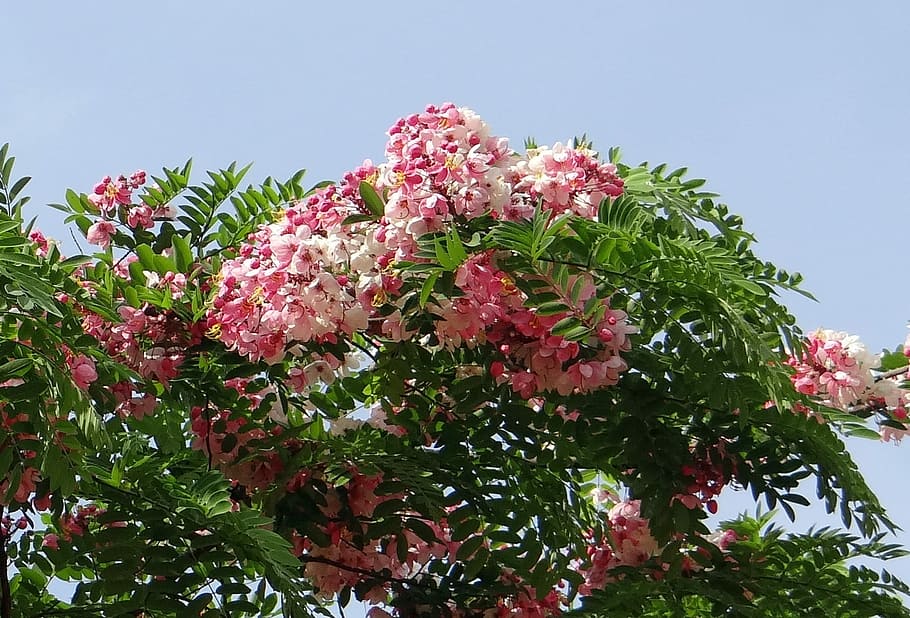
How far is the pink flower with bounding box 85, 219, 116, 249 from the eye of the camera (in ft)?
14.1

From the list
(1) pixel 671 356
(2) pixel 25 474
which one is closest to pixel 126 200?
(2) pixel 25 474

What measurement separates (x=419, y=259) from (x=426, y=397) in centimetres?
80

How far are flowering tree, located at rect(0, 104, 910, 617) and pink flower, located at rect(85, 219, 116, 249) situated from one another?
10mm

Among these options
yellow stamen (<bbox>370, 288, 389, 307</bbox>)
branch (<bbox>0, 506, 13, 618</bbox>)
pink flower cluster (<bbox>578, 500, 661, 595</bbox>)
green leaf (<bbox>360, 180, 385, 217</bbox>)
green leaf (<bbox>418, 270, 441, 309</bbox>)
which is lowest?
branch (<bbox>0, 506, 13, 618</bbox>)

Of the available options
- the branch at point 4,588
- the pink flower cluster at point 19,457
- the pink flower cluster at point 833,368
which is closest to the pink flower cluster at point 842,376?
the pink flower cluster at point 833,368

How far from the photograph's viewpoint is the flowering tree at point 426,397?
10.1 ft

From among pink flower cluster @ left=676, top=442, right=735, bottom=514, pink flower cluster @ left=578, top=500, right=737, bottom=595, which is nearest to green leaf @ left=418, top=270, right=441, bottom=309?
pink flower cluster @ left=676, top=442, right=735, bottom=514

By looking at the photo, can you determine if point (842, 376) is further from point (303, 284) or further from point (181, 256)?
point (181, 256)

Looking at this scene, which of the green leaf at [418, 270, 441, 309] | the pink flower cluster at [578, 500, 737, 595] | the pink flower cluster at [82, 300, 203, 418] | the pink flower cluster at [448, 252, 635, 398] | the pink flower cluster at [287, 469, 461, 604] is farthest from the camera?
the pink flower cluster at [578, 500, 737, 595]

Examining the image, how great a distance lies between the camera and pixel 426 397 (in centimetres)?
Result: 382

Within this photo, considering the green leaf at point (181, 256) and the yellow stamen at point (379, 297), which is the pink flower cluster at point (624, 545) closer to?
the yellow stamen at point (379, 297)

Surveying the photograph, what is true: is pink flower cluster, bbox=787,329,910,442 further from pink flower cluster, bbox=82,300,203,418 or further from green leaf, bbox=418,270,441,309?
pink flower cluster, bbox=82,300,203,418

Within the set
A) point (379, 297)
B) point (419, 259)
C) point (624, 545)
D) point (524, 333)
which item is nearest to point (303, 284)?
point (379, 297)

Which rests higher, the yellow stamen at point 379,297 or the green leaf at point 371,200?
the green leaf at point 371,200
